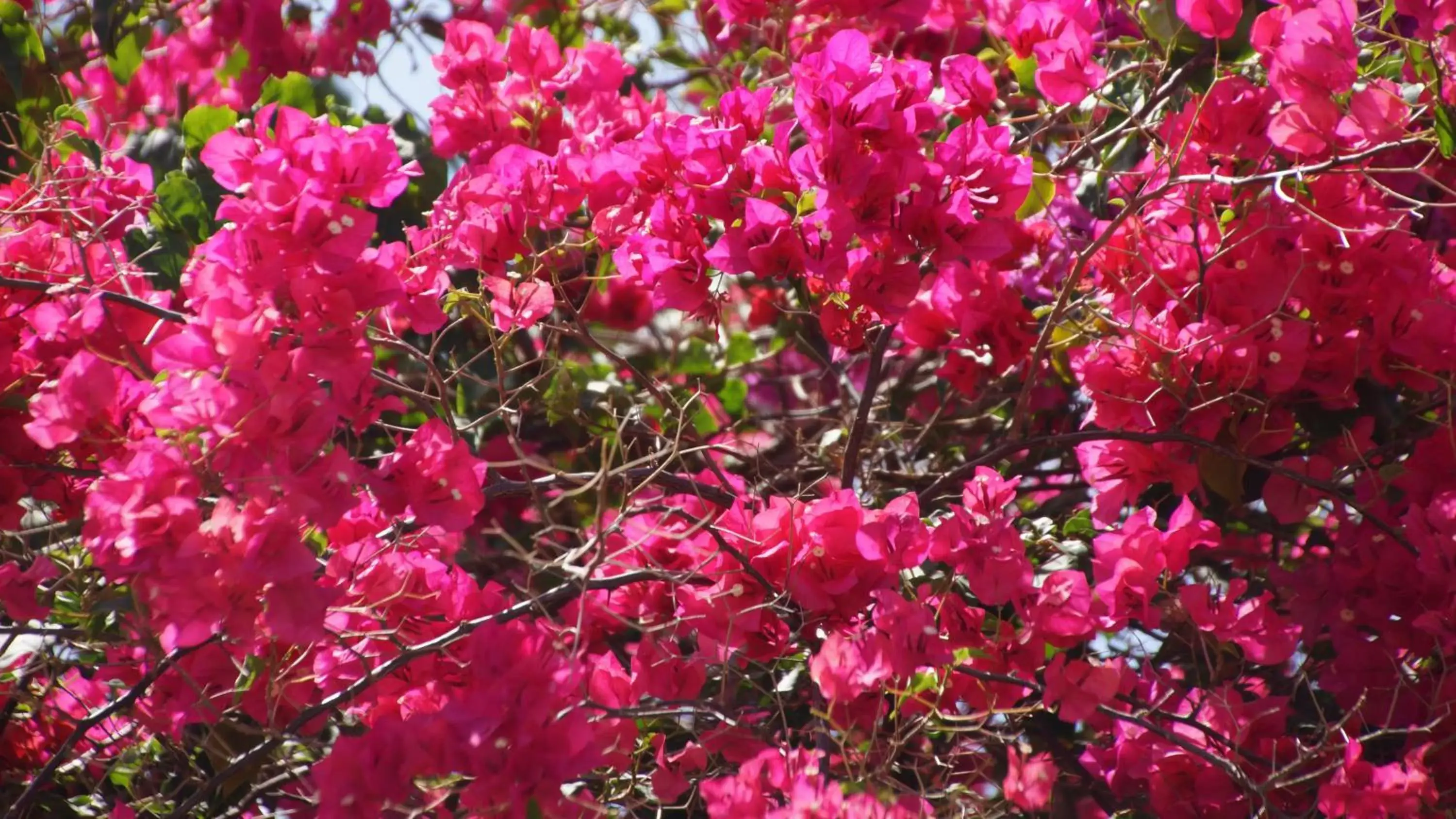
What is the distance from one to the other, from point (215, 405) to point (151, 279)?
728 millimetres

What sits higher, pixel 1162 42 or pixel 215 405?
pixel 215 405

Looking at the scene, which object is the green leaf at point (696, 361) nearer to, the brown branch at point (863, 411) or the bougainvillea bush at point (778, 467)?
the bougainvillea bush at point (778, 467)

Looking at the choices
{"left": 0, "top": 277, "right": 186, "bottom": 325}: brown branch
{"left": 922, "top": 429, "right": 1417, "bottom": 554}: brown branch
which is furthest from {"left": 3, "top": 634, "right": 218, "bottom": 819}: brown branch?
{"left": 922, "top": 429, "right": 1417, "bottom": 554}: brown branch

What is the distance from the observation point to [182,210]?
158 cm

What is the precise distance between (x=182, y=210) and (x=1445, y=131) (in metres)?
1.32

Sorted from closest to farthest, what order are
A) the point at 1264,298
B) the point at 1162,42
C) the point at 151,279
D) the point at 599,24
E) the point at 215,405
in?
the point at 215,405 → the point at 1264,298 → the point at 1162,42 → the point at 151,279 → the point at 599,24

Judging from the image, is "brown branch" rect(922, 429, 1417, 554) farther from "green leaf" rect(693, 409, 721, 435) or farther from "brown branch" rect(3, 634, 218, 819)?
"brown branch" rect(3, 634, 218, 819)

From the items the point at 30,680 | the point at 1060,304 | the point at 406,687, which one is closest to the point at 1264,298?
the point at 1060,304

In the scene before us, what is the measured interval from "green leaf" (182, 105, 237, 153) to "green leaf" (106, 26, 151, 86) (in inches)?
12.2

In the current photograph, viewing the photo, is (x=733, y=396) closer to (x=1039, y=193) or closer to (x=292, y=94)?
(x=1039, y=193)

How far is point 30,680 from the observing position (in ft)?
4.67

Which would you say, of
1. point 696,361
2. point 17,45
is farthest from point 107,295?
point 696,361

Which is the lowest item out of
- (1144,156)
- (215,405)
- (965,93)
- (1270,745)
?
(1270,745)

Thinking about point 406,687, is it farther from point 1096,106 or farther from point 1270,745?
point 1096,106
